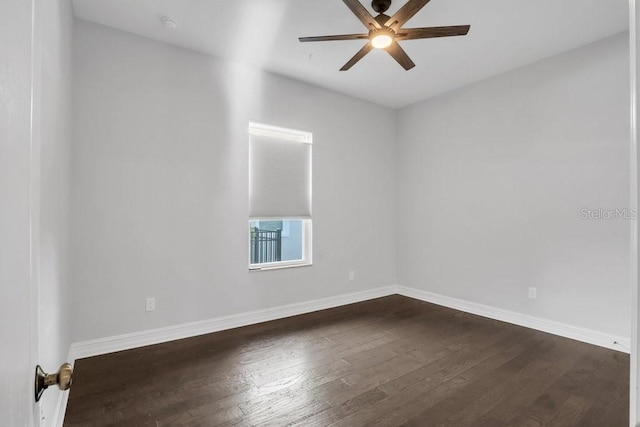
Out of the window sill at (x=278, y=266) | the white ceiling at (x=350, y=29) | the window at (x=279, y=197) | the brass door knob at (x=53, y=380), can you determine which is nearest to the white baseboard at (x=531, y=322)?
the window sill at (x=278, y=266)

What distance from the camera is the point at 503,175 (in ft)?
12.4

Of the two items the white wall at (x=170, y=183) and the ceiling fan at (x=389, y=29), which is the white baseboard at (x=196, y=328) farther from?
the ceiling fan at (x=389, y=29)

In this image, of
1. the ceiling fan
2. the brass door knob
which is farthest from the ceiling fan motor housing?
the brass door knob

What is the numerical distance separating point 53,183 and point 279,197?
92.4 inches

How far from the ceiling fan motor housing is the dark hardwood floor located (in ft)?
9.21

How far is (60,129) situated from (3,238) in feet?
6.56

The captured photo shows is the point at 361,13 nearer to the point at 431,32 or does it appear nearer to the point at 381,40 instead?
the point at 381,40

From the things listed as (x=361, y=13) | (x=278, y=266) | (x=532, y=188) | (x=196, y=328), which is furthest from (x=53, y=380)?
(x=532, y=188)

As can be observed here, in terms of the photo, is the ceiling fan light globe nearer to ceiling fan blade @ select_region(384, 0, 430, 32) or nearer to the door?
ceiling fan blade @ select_region(384, 0, 430, 32)

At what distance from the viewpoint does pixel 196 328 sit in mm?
3266

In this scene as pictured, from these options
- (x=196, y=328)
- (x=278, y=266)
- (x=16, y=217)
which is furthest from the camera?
(x=278, y=266)

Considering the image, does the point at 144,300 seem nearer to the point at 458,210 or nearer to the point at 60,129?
the point at 60,129

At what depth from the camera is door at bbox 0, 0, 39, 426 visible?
0.45 meters

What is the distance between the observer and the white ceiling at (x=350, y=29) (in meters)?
2.58
